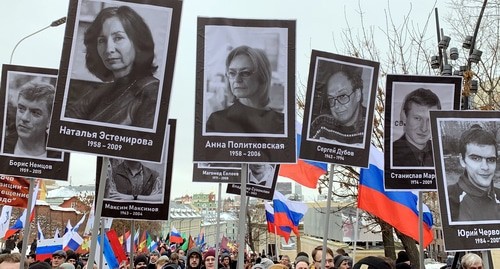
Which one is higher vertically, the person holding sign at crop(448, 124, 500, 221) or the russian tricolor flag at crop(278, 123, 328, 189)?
the russian tricolor flag at crop(278, 123, 328, 189)

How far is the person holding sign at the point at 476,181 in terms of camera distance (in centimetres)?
435

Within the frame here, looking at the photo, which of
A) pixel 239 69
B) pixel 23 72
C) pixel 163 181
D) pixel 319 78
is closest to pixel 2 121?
pixel 23 72

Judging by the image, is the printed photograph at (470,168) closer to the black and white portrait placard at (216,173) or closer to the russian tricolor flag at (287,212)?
the black and white portrait placard at (216,173)

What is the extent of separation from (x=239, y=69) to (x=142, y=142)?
1.17 m

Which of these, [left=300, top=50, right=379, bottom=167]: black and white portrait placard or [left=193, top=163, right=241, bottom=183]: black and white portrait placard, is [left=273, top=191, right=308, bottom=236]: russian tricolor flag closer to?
[left=193, top=163, right=241, bottom=183]: black and white portrait placard

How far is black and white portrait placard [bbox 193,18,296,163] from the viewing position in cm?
466

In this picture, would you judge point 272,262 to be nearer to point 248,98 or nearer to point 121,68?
point 248,98

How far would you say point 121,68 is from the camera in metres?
4.15

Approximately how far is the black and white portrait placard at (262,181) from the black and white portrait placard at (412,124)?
2645 millimetres

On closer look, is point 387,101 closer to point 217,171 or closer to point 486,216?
point 486,216

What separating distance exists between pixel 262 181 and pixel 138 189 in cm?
256

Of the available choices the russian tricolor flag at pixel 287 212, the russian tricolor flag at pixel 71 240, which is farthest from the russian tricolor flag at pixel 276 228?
the russian tricolor flag at pixel 71 240

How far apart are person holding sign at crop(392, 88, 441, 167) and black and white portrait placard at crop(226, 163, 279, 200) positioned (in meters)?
2.68

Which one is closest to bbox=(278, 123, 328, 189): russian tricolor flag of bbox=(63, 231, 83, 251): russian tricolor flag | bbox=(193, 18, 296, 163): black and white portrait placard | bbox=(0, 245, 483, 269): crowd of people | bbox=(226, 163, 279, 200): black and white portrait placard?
bbox=(0, 245, 483, 269): crowd of people
